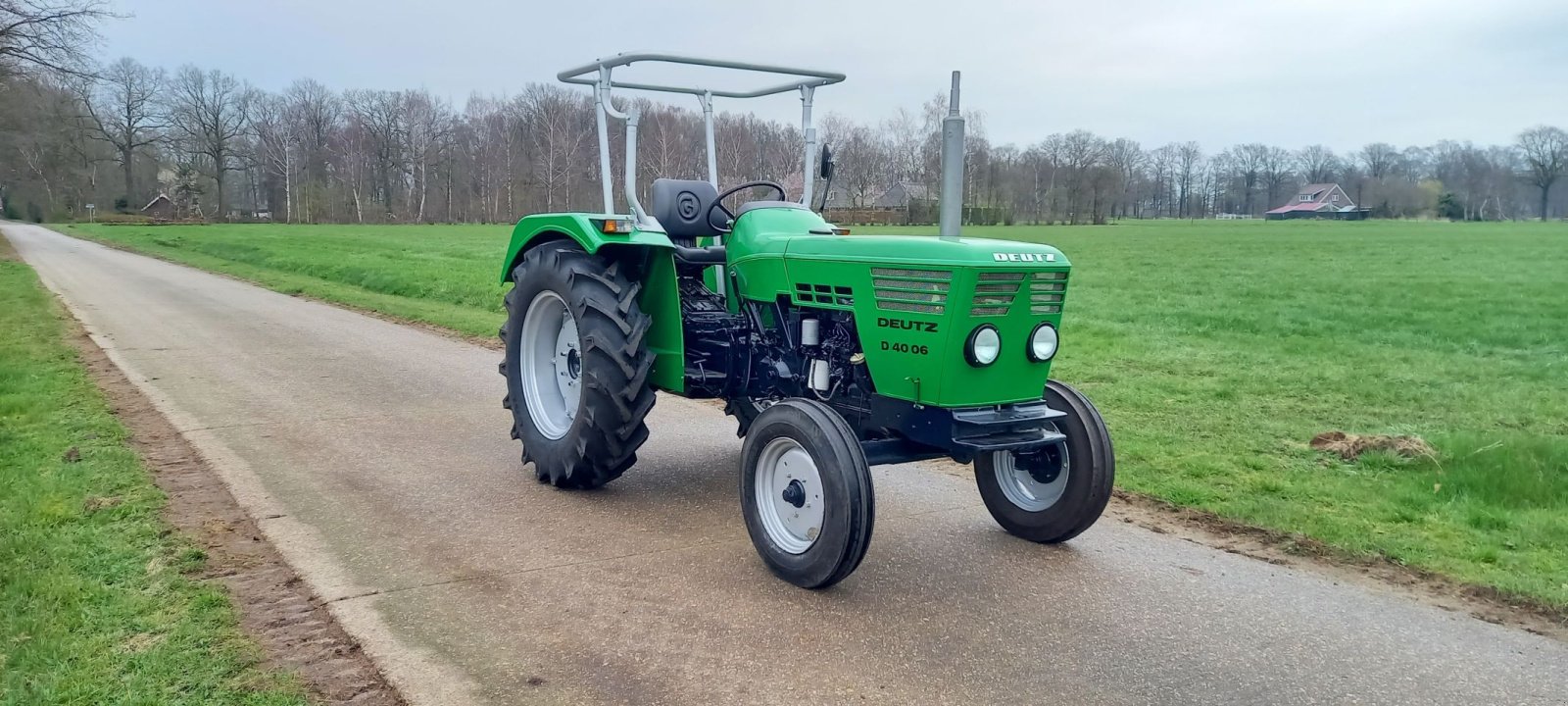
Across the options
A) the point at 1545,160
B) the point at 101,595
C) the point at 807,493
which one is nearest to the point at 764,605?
the point at 807,493

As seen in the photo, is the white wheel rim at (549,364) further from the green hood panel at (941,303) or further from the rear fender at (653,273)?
the green hood panel at (941,303)

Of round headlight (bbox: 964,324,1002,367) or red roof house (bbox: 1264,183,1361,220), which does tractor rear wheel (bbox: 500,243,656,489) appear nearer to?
round headlight (bbox: 964,324,1002,367)

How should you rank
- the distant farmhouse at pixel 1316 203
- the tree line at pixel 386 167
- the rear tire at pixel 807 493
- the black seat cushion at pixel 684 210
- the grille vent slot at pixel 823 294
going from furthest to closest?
the distant farmhouse at pixel 1316 203 → the tree line at pixel 386 167 → the black seat cushion at pixel 684 210 → the grille vent slot at pixel 823 294 → the rear tire at pixel 807 493

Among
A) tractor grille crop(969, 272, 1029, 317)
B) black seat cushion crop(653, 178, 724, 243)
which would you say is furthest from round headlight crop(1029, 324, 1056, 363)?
black seat cushion crop(653, 178, 724, 243)

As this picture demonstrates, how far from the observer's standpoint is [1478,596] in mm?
4191

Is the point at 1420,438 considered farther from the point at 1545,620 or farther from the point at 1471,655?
the point at 1471,655

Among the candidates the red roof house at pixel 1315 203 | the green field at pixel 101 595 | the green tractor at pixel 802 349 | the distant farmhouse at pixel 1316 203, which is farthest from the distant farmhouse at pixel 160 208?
the red roof house at pixel 1315 203

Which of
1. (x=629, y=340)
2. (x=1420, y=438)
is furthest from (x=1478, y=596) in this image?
(x=629, y=340)

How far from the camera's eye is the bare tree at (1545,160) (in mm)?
96375

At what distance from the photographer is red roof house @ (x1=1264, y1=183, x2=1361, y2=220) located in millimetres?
112000

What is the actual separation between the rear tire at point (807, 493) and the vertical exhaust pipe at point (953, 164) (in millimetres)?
1147

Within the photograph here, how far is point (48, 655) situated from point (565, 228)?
123 inches

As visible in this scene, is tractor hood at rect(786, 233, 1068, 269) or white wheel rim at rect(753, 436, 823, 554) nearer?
tractor hood at rect(786, 233, 1068, 269)

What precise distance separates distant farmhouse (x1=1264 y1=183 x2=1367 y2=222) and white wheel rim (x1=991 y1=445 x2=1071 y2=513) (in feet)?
383
